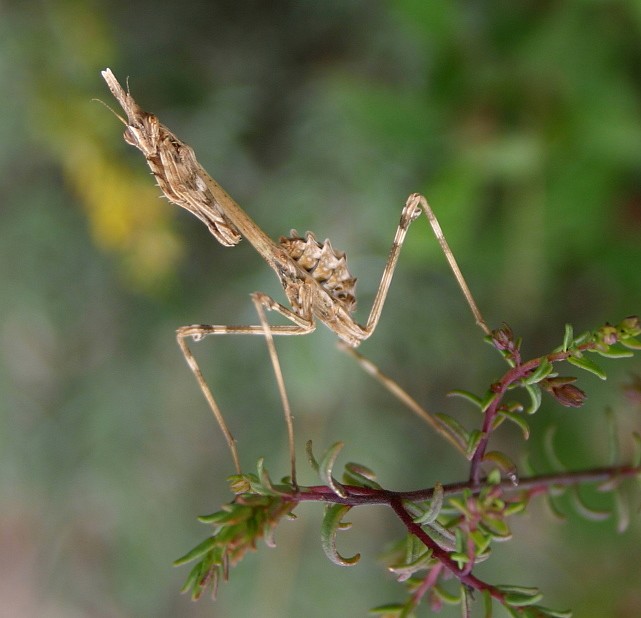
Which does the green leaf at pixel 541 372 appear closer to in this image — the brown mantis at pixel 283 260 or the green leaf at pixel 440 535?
the green leaf at pixel 440 535

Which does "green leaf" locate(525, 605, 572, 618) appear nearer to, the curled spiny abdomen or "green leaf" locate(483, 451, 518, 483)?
"green leaf" locate(483, 451, 518, 483)

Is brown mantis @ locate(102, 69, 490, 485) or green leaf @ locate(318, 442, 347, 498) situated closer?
green leaf @ locate(318, 442, 347, 498)

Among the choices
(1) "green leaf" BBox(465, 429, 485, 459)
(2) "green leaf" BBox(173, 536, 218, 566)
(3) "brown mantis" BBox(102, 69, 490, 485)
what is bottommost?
(2) "green leaf" BBox(173, 536, 218, 566)

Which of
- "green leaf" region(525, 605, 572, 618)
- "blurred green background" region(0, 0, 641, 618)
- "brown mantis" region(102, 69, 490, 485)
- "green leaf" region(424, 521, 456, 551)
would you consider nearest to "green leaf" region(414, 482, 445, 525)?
"green leaf" region(424, 521, 456, 551)

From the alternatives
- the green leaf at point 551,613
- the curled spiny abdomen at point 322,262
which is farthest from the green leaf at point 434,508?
the curled spiny abdomen at point 322,262

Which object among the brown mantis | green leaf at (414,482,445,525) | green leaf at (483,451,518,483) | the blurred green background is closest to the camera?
green leaf at (414,482,445,525)

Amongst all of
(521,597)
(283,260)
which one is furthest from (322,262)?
(521,597)

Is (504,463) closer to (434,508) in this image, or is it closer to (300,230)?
(434,508)
